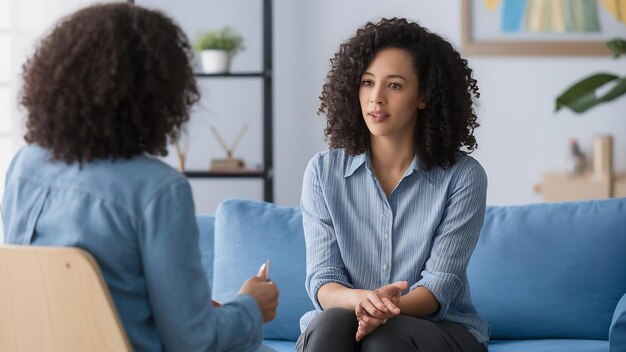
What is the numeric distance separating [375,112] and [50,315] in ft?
3.51

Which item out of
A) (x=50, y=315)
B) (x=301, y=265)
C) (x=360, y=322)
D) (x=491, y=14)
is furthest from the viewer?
(x=491, y=14)

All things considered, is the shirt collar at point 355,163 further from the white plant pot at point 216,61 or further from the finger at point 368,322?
the white plant pot at point 216,61

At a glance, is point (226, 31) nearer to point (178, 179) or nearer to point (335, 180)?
point (335, 180)

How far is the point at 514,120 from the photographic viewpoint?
4.83 metres

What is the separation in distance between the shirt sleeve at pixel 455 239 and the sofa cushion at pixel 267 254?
0.53 meters

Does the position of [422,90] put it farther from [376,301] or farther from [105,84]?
[105,84]

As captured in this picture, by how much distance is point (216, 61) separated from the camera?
14.8ft

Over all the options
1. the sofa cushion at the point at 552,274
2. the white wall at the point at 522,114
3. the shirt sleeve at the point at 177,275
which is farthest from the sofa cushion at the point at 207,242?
the white wall at the point at 522,114

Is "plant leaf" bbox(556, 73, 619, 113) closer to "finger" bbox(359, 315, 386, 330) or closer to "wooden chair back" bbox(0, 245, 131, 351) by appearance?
"finger" bbox(359, 315, 386, 330)

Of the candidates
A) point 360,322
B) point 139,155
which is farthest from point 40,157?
point 360,322

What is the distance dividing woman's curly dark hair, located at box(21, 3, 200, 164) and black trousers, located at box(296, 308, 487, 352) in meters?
0.67

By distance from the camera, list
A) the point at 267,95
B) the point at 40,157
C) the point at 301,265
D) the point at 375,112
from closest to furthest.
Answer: the point at 40,157
the point at 375,112
the point at 301,265
the point at 267,95

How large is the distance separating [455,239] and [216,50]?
8.12ft

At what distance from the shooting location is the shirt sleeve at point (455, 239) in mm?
2225
